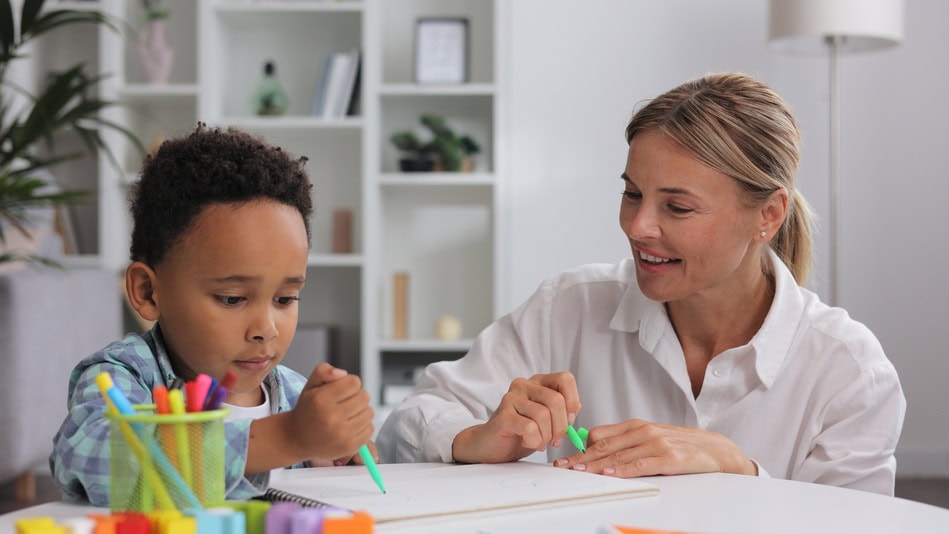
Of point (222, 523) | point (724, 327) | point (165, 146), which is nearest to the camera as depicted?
point (222, 523)

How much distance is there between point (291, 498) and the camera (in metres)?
0.87

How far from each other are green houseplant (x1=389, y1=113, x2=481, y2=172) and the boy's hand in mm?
3131

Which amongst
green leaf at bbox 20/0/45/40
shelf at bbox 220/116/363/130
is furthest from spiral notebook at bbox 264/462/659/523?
shelf at bbox 220/116/363/130

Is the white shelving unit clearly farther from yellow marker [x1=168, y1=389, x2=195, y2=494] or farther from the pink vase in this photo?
yellow marker [x1=168, y1=389, x2=195, y2=494]

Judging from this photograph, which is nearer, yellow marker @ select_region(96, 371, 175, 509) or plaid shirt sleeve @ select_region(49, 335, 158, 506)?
yellow marker @ select_region(96, 371, 175, 509)

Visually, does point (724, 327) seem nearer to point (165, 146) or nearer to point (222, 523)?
point (165, 146)

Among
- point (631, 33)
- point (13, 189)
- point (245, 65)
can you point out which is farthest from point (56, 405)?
point (631, 33)

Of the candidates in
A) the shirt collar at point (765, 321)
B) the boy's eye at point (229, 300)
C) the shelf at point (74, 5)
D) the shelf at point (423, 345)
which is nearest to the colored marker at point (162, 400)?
the boy's eye at point (229, 300)

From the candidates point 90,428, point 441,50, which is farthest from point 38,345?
point 90,428

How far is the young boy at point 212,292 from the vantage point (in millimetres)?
859

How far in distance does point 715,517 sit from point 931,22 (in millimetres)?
3677

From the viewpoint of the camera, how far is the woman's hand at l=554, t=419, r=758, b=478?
3.54 ft

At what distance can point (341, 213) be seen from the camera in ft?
13.2

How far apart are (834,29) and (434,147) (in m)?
1.43
